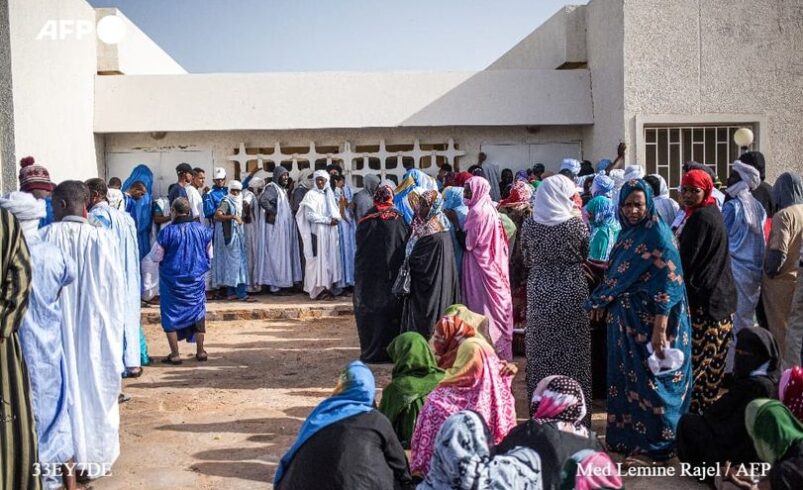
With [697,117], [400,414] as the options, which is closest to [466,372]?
[400,414]

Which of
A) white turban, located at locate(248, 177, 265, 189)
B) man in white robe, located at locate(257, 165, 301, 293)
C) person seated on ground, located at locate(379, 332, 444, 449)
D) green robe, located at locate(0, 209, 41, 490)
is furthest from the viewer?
white turban, located at locate(248, 177, 265, 189)

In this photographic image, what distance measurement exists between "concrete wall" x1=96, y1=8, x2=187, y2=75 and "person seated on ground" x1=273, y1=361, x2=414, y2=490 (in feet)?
33.3

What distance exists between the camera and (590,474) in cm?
259

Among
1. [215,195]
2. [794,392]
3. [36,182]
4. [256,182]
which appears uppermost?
[256,182]

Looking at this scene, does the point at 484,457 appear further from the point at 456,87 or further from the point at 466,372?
the point at 456,87

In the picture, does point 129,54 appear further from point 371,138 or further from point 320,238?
point 320,238

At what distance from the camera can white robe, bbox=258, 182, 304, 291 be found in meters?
11.4

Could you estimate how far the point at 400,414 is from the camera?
478cm

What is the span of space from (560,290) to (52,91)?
830cm

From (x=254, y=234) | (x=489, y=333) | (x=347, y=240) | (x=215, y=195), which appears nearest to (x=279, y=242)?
(x=254, y=234)

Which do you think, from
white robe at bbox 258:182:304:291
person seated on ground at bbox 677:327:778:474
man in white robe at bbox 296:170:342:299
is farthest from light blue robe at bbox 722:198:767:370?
white robe at bbox 258:182:304:291

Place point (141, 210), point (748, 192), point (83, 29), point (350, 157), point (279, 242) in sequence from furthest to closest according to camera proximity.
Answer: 1. point (350, 157)
2. point (83, 29)
3. point (279, 242)
4. point (141, 210)
5. point (748, 192)

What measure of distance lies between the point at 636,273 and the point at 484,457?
7.37ft

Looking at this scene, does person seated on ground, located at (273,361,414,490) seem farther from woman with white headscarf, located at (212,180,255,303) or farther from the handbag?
woman with white headscarf, located at (212,180,255,303)
